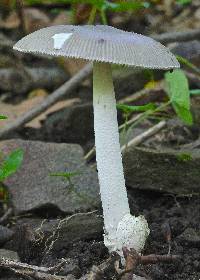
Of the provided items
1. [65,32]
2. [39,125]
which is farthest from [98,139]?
[39,125]

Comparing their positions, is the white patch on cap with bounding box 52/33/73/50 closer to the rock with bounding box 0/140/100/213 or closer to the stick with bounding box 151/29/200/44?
the rock with bounding box 0/140/100/213

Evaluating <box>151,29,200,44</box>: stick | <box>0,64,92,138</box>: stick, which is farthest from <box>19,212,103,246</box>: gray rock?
<box>151,29,200,44</box>: stick

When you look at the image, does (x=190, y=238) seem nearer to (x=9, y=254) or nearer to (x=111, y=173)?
(x=111, y=173)

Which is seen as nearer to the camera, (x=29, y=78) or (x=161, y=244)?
(x=161, y=244)

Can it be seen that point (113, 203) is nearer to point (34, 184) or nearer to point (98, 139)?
point (98, 139)

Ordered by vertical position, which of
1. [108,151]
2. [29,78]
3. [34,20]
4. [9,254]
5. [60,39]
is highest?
[34,20]

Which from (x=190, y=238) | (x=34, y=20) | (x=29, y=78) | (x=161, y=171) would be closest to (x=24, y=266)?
(x=190, y=238)
